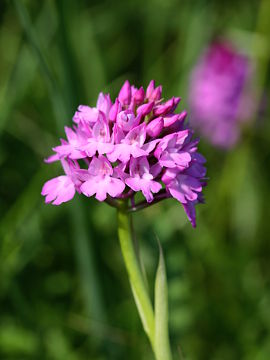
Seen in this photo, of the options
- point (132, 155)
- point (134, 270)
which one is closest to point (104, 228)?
point (134, 270)

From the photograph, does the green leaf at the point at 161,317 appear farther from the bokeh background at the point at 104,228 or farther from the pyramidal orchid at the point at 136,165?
the bokeh background at the point at 104,228

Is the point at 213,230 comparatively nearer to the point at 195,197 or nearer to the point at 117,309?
the point at 117,309

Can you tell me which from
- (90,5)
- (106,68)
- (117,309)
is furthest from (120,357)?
(90,5)

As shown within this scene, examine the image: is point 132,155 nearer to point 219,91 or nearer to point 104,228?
point 104,228

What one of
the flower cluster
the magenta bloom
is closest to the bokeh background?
the magenta bloom

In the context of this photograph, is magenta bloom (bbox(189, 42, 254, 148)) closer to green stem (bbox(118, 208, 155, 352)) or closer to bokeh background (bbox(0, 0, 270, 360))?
bokeh background (bbox(0, 0, 270, 360))
